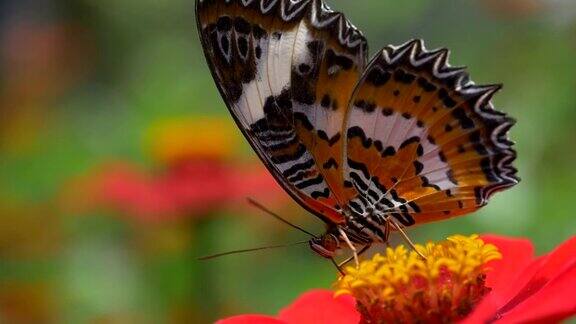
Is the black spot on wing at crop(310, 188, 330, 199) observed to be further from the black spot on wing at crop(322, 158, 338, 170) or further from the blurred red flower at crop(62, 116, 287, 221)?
the blurred red flower at crop(62, 116, 287, 221)

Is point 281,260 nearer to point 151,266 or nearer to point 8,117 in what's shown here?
point 151,266

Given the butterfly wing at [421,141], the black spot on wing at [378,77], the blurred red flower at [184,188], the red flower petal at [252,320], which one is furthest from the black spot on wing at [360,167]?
the blurred red flower at [184,188]

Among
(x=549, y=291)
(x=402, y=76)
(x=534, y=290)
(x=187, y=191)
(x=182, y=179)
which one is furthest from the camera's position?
(x=182, y=179)

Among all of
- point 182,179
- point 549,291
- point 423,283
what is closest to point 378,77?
point 423,283

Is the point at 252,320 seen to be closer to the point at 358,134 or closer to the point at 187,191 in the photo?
the point at 358,134

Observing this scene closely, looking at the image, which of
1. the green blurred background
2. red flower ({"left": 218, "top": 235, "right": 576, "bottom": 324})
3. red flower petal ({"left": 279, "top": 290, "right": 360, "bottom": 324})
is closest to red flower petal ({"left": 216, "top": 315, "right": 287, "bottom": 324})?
red flower ({"left": 218, "top": 235, "right": 576, "bottom": 324})

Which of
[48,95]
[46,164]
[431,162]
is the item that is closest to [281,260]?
[46,164]

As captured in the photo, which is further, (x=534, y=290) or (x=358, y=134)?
(x=358, y=134)
